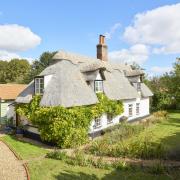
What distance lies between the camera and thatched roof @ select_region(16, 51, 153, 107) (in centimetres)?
1992

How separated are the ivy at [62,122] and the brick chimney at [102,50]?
13.4 metres

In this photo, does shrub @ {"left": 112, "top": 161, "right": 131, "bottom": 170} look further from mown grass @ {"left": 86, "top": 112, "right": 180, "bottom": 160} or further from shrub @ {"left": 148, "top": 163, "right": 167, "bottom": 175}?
mown grass @ {"left": 86, "top": 112, "right": 180, "bottom": 160}

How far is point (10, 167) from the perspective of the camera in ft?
46.1

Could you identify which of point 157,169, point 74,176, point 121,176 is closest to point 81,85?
point 74,176

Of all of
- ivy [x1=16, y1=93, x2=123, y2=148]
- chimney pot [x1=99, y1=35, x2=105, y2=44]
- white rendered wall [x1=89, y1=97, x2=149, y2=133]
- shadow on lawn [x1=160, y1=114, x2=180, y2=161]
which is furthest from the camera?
chimney pot [x1=99, y1=35, x2=105, y2=44]

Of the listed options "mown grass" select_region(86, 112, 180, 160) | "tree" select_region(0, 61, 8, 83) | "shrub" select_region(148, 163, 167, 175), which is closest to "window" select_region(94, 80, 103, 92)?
"mown grass" select_region(86, 112, 180, 160)

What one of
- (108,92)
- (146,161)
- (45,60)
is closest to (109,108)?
(108,92)

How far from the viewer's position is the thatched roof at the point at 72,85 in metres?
19.9

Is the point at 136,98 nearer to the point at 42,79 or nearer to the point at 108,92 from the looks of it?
the point at 108,92

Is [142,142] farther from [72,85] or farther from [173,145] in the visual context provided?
[72,85]

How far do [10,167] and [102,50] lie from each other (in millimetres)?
22465

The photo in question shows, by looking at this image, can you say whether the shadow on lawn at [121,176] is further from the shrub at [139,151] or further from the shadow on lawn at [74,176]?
the shrub at [139,151]

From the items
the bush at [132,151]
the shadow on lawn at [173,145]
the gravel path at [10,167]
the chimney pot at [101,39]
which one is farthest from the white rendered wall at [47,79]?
the chimney pot at [101,39]

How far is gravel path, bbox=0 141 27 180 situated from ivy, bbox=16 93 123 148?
11.3 feet
